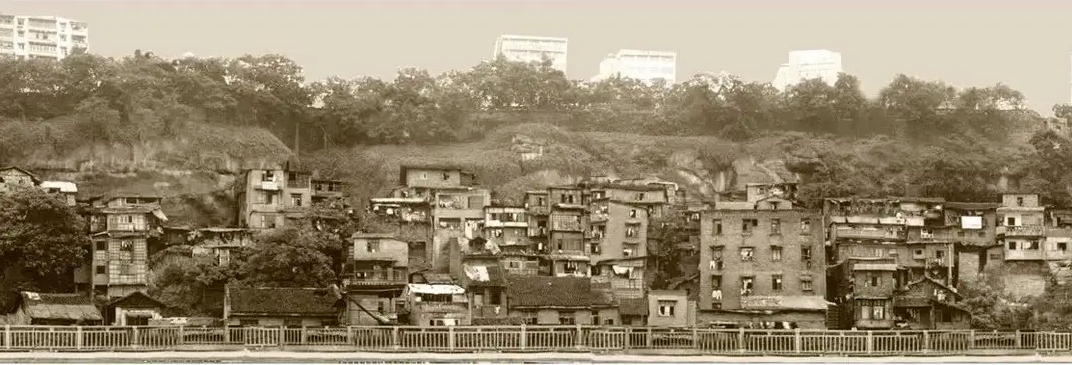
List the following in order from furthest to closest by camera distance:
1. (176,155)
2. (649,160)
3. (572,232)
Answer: (649,160)
(176,155)
(572,232)

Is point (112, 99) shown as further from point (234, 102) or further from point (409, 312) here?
point (409, 312)

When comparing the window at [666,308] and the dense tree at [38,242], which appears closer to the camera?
the window at [666,308]

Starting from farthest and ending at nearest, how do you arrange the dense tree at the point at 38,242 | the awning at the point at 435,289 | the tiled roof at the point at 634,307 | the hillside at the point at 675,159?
the hillside at the point at 675,159, the dense tree at the point at 38,242, the tiled roof at the point at 634,307, the awning at the point at 435,289

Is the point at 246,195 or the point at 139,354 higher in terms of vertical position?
the point at 246,195

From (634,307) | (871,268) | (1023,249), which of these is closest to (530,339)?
(634,307)

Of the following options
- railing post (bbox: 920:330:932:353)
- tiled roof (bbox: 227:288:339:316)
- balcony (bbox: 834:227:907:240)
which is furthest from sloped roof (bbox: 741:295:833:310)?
tiled roof (bbox: 227:288:339:316)

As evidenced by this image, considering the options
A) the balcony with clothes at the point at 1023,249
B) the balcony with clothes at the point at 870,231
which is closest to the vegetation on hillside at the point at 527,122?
the balcony with clothes at the point at 870,231

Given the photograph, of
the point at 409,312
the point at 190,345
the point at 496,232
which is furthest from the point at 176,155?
the point at 190,345

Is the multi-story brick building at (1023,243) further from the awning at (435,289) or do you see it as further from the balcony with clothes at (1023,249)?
the awning at (435,289)

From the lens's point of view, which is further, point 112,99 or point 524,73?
point 524,73
